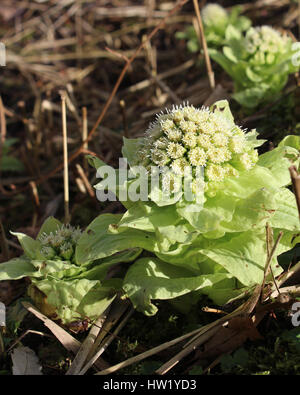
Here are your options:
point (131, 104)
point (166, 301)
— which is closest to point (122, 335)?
point (166, 301)

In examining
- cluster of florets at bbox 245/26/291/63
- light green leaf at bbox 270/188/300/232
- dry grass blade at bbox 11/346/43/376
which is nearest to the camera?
light green leaf at bbox 270/188/300/232

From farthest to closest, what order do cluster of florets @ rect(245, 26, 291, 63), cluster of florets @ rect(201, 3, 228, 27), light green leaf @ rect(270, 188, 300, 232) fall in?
cluster of florets @ rect(201, 3, 228, 27), cluster of florets @ rect(245, 26, 291, 63), light green leaf @ rect(270, 188, 300, 232)

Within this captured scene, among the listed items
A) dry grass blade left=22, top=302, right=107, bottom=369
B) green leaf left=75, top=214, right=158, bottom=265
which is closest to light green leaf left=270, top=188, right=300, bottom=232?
green leaf left=75, top=214, right=158, bottom=265

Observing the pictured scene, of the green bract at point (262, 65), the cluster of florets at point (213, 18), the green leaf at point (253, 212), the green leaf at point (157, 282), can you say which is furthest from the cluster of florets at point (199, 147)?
the cluster of florets at point (213, 18)

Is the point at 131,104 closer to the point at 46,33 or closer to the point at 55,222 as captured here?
the point at 46,33

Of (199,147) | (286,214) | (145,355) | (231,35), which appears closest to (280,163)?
(286,214)

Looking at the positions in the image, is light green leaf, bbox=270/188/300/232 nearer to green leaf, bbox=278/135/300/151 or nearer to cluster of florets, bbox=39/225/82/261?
green leaf, bbox=278/135/300/151

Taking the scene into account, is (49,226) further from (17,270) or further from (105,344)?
(105,344)

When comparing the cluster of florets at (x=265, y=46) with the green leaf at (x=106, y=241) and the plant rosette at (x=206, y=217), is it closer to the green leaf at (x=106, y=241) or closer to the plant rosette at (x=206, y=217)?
the plant rosette at (x=206, y=217)
